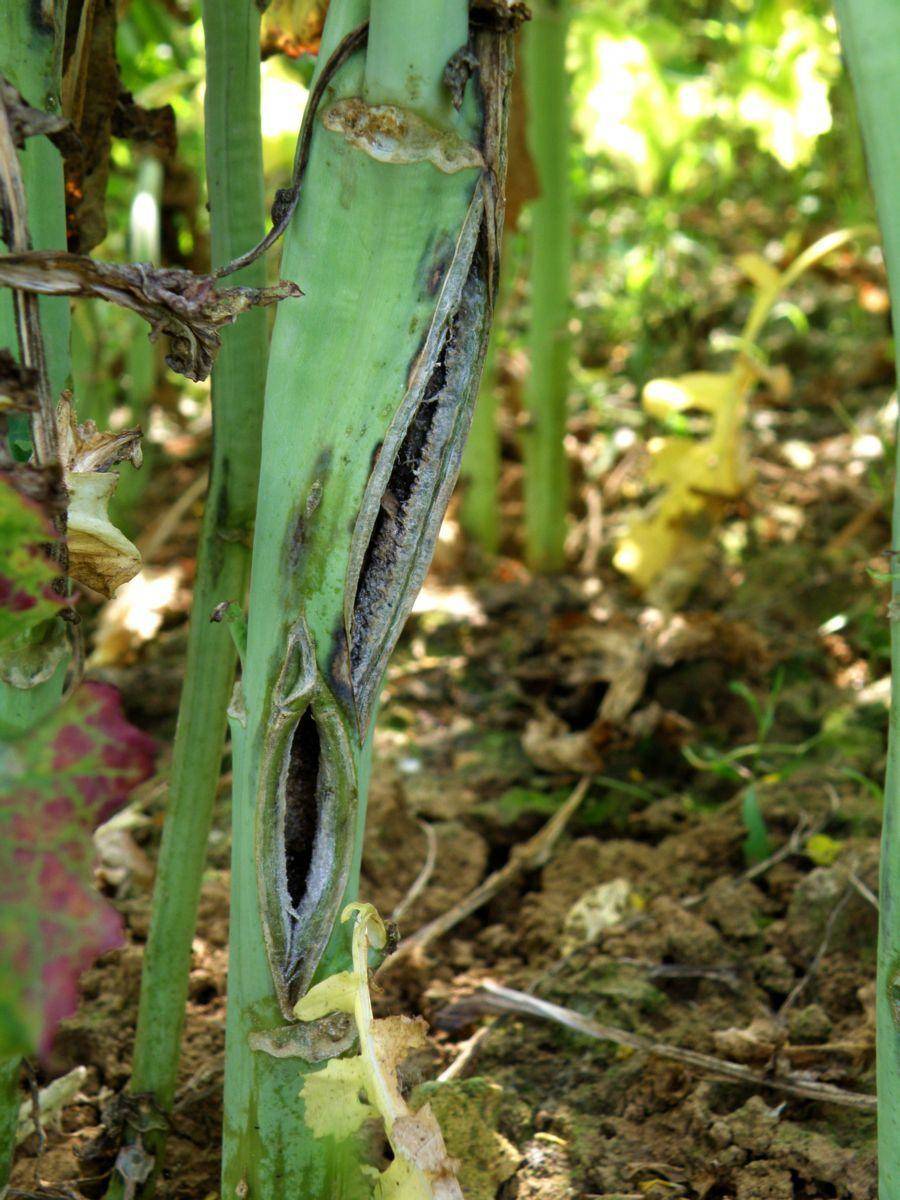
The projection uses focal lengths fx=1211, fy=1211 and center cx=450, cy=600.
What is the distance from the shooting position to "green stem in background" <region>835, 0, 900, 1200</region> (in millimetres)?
539

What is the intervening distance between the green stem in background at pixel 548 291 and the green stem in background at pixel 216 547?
3.84 feet

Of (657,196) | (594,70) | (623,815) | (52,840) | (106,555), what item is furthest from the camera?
(657,196)

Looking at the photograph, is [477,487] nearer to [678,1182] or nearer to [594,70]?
[594,70]

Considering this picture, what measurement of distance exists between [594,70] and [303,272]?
1.58 meters

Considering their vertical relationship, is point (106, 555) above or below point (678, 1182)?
above

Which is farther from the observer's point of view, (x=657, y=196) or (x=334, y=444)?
(x=657, y=196)

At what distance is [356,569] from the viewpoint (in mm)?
625

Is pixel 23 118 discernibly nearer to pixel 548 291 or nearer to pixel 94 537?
pixel 94 537

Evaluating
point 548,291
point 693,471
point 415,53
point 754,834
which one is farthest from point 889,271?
point 548,291

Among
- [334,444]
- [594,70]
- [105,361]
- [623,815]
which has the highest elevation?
[594,70]

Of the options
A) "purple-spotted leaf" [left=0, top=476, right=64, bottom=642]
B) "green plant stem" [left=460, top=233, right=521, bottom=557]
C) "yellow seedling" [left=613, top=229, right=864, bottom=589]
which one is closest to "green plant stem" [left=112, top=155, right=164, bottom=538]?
"green plant stem" [left=460, top=233, right=521, bottom=557]

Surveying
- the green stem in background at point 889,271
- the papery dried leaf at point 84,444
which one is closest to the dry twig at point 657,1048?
the green stem in background at point 889,271

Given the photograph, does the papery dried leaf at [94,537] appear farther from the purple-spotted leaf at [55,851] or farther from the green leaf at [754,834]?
the green leaf at [754,834]

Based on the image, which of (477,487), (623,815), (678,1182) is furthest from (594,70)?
(678,1182)
